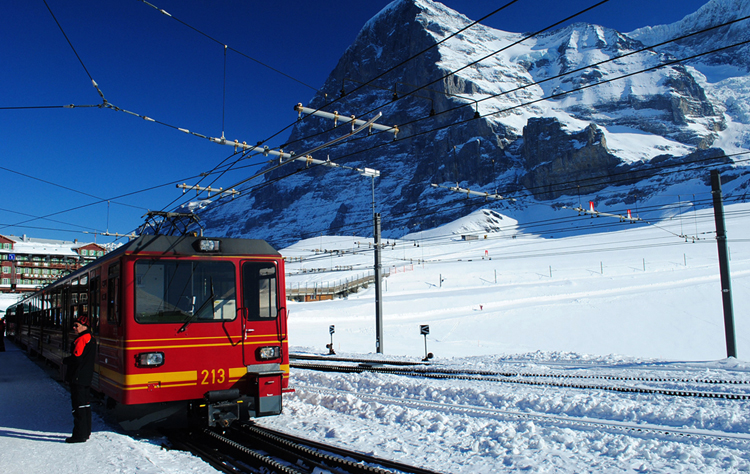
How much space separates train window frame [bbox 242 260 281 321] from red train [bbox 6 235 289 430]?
2 centimetres

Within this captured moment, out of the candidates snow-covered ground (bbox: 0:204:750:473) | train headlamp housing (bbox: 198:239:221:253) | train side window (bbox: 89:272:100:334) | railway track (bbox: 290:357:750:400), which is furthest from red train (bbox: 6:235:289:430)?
railway track (bbox: 290:357:750:400)

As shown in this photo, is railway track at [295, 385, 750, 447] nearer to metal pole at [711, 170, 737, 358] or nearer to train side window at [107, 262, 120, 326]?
train side window at [107, 262, 120, 326]

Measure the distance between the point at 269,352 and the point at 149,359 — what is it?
168 cm

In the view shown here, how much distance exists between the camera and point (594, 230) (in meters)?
119

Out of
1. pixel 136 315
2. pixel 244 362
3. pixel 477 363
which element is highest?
pixel 136 315

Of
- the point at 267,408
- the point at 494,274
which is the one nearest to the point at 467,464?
the point at 267,408

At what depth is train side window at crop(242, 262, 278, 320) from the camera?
25.5ft

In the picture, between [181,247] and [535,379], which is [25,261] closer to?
[181,247]

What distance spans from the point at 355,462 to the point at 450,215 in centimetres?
18182

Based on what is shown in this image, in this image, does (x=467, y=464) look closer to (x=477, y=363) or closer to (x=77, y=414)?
(x=77, y=414)

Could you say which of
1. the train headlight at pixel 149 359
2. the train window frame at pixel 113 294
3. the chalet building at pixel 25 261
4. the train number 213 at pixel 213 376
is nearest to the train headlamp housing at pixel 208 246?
the train window frame at pixel 113 294

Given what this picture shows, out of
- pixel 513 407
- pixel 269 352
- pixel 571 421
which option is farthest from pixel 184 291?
pixel 571 421

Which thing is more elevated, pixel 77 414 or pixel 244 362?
pixel 244 362

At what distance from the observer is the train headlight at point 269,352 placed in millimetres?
7777
